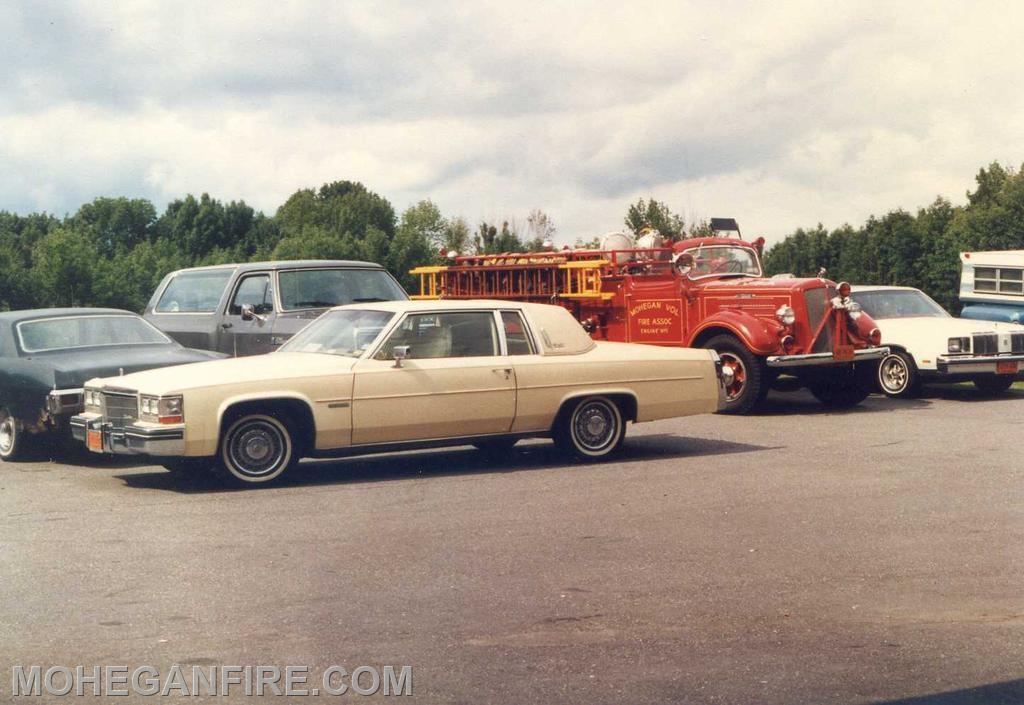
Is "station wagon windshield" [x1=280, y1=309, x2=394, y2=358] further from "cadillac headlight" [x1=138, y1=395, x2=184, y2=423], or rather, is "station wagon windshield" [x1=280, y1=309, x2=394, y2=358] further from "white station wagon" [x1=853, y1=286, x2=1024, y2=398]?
"white station wagon" [x1=853, y1=286, x2=1024, y2=398]

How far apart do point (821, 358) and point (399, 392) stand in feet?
23.2

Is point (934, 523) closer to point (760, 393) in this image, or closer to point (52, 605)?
point (52, 605)

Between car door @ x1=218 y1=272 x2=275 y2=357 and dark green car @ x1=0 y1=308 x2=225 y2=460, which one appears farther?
car door @ x1=218 y1=272 x2=275 y2=357

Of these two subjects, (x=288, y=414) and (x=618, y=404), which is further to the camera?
(x=618, y=404)

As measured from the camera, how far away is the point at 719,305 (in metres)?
16.0

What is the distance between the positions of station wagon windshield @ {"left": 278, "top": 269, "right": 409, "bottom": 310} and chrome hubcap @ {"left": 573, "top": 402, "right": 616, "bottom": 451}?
3.94 m

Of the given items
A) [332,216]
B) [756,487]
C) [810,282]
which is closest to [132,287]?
[332,216]

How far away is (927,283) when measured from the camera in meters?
41.7

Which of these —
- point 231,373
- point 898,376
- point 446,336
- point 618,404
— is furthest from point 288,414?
point 898,376

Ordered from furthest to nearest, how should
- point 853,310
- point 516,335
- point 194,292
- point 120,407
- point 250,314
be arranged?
1. point 853,310
2. point 194,292
3. point 250,314
4. point 516,335
5. point 120,407

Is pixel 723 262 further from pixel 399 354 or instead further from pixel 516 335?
pixel 399 354

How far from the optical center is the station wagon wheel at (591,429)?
10.9 m

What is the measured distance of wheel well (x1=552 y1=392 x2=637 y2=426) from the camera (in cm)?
1088

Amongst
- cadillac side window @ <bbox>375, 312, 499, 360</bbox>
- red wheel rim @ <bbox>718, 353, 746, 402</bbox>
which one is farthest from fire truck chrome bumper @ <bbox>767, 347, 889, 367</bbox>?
cadillac side window @ <bbox>375, 312, 499, 360</bbox>
